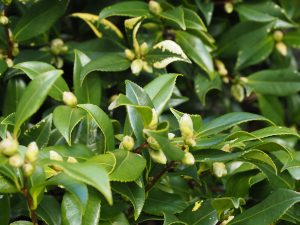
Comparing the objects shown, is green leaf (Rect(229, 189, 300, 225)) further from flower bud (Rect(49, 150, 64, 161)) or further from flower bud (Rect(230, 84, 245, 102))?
flower bud (Rect(230, 84, 245, 102))

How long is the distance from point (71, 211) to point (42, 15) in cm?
57

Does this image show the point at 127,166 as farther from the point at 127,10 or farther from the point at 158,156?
the point at 127,10

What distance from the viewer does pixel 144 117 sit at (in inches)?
41.0

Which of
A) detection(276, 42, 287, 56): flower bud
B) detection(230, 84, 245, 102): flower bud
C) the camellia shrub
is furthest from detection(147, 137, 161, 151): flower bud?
detection(276, 42, 287, 56): flower bud

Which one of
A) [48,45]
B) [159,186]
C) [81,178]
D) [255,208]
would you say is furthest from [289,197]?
[48,45]

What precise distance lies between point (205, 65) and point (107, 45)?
264 mm

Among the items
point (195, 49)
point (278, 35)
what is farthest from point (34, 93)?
point (278, 35)

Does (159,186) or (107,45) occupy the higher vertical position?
(107,45)

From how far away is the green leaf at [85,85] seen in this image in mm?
A: 1261

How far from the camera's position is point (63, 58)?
4.82 ft

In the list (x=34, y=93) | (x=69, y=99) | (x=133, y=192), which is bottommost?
(x=133, y=192)

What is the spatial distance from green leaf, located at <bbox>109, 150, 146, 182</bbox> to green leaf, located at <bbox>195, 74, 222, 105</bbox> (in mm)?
485

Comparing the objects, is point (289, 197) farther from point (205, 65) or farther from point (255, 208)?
point (205, 65)

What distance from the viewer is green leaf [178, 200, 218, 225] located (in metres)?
1.14
